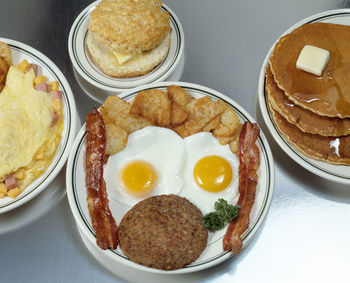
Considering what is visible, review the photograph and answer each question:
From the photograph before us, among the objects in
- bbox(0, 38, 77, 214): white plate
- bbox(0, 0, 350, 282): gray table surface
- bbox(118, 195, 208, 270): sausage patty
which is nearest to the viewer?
bbox(118, 195, 208, 270): sausage patty

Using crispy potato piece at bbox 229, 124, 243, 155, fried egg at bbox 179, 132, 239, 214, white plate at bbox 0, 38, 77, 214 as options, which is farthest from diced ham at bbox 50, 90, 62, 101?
crispy potato piece at bbox 229, 124, 243, 155

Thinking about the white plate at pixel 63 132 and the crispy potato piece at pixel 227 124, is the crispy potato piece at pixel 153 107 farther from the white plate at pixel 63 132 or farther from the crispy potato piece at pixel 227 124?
the white plate at pixel 63 132

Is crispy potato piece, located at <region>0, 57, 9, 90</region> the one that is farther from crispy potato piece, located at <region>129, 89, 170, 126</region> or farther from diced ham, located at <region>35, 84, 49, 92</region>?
crispy potato piece, located at <region>129, 89, 170, 126</region>

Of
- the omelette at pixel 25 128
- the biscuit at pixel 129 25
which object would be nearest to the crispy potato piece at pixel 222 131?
the biscuit at pixel 129 25

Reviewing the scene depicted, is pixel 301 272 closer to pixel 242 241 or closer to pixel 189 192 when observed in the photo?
pixel 242 241

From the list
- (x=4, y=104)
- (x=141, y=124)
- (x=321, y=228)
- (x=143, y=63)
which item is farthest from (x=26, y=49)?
(x=321, y=228)
